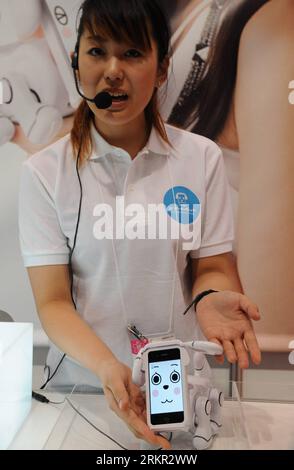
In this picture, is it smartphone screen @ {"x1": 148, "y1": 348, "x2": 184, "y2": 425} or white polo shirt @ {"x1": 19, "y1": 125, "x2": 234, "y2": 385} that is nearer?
smartphone screen @ {"x1": 148, "y1": 348, "x2": 184, "y2": 425}

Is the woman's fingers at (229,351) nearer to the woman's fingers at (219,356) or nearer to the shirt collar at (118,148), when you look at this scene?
the woman's fingers at (219,356)

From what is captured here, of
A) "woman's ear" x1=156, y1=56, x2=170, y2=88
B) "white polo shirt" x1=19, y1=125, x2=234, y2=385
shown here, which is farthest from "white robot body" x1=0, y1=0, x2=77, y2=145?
"woman's ear" x1=156, y1=56, x2=170, y2=88

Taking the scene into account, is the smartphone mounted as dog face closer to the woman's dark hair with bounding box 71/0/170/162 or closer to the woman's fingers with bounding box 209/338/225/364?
the woman's fingers with bounding box 209/338/225/364

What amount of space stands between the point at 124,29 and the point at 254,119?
38 cm

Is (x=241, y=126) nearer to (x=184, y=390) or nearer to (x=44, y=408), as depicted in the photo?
(x=184, y=390)

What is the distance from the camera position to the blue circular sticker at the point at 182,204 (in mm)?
1367

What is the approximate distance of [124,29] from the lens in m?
1.29

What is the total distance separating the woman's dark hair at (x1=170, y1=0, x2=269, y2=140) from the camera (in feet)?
4.45

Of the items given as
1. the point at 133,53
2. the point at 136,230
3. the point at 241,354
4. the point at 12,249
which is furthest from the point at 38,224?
the point at 241,354

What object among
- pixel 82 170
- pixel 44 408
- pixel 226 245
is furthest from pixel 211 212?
pixel 44 408

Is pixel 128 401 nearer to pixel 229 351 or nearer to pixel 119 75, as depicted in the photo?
pixel 229 351

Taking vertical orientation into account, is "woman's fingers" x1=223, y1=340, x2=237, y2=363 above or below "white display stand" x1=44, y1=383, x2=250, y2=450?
above

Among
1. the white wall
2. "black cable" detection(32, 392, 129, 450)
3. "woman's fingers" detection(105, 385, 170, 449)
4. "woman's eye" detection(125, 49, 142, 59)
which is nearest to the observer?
"woman's fingers" detection(105, 385, 170, 449)

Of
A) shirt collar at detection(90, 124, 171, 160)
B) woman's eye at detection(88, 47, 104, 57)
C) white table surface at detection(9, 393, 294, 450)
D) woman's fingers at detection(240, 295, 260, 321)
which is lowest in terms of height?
white table surface at detection(9, 393, 294, 450)
